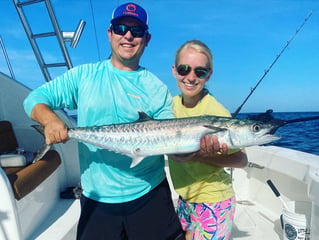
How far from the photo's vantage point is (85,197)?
78.1 inches

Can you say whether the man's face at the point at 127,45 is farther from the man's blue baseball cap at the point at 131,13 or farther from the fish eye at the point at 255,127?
the fish eye at the point at 255,127

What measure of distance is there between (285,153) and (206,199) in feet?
6.78

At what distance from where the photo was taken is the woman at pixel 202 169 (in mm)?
2148

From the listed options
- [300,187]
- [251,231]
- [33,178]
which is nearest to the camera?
[33,178]

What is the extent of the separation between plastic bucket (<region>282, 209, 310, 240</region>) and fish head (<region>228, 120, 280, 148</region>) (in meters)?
1.17

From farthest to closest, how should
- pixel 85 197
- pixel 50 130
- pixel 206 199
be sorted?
pixel 206 199, pixel 85 197, pixel 50 130

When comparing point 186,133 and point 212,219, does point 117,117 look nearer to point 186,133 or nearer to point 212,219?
point 186,133

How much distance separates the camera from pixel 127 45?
1.97 m

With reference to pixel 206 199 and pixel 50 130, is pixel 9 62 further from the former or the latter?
pixel 206 199

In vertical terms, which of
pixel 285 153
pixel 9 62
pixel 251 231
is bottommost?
pixel 251 231

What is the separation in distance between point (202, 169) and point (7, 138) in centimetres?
258

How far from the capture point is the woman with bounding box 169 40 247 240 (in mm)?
2148

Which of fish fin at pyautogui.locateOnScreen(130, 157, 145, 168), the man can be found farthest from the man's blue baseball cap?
fish fin at pyautogui.locateOnScreen(130, 157, 145, 168)

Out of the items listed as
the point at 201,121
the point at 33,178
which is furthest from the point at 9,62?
the point at 201,121
